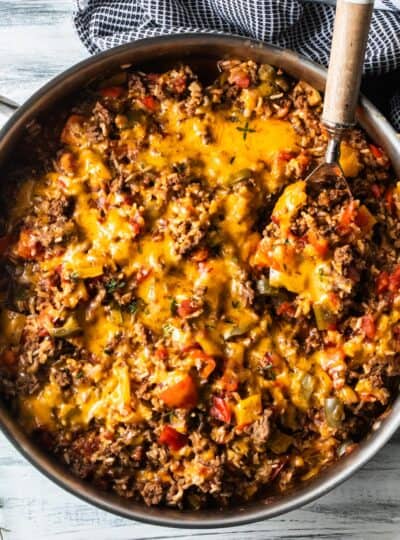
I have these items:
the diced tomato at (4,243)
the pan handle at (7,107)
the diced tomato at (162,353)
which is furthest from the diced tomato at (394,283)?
the pan handle at (7,107)

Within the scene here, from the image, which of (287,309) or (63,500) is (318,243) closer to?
(287,309)

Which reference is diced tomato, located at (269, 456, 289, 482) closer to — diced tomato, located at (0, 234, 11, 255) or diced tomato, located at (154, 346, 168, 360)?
diced tomato, located at (154, 346, 168, 360)

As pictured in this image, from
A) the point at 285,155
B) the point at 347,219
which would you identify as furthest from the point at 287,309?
the point at 285,155

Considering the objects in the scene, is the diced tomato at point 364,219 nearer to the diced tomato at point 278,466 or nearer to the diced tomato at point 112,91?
the diced tomato at point 278,466

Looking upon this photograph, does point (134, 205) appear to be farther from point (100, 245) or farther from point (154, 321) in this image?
point (154, 321)

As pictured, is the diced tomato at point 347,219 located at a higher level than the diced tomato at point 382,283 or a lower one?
higher
